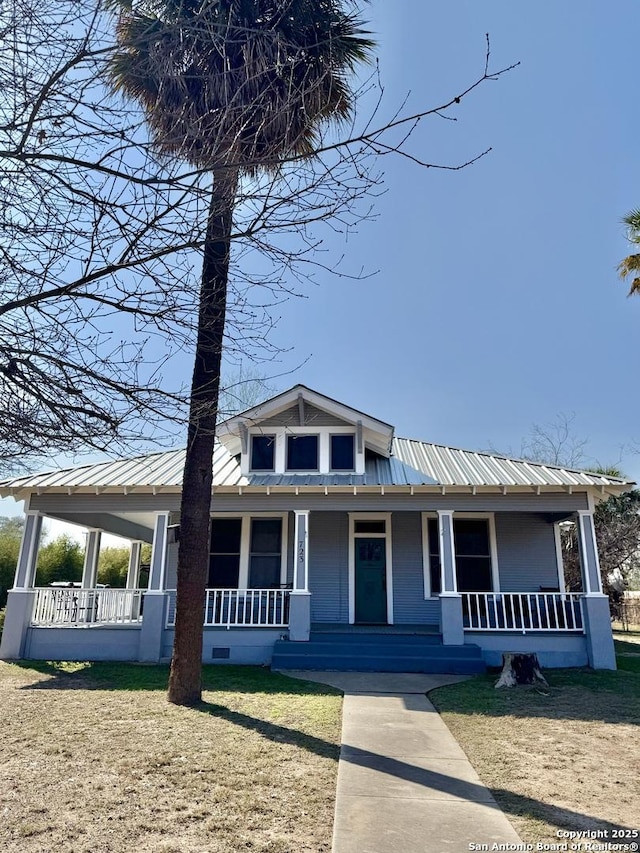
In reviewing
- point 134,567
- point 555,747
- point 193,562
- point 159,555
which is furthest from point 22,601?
point 555,747

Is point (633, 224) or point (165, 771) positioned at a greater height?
point (633, 224)

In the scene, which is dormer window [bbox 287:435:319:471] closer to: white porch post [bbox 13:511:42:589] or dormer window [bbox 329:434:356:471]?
dormer window [bbox 329:434:356:471]

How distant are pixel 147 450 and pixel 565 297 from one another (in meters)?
21.3

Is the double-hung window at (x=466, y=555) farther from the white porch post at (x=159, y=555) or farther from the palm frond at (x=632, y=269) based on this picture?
the palm frond at (x=632, y=269)

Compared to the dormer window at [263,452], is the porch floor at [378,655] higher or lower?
lower

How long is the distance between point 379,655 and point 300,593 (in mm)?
1918

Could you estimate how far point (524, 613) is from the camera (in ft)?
40.3

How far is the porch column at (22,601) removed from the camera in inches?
457

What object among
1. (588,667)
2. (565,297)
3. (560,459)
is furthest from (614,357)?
(588,667)

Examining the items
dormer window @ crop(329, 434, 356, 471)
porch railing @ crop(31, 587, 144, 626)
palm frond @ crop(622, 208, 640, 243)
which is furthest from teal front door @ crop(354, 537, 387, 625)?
palm frond @ crop(622, 208, 640, 243)

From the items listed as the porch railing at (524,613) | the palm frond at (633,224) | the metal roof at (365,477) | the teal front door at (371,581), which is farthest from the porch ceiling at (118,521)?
the palm frond at (633,224)

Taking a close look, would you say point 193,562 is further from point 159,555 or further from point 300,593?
point 159,555

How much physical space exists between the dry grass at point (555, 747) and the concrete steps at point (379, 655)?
802 mm

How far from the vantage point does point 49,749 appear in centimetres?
550
